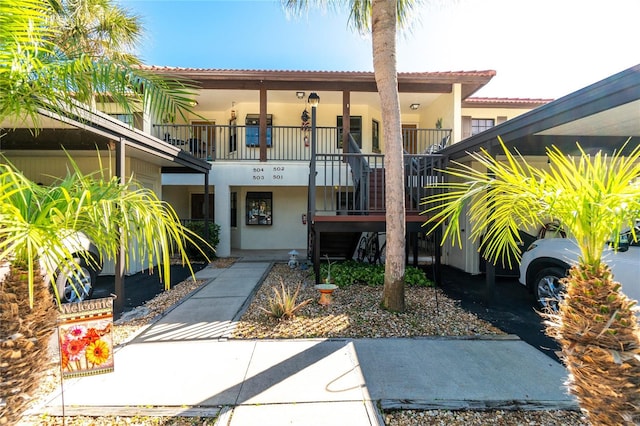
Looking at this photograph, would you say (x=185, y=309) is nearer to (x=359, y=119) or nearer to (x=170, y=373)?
(x=170, y=373)

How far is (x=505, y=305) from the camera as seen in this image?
17.2 feet

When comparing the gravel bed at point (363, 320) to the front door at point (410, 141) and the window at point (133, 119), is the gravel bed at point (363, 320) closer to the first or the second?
the window at point (133, 119)

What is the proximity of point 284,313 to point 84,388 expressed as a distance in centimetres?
233

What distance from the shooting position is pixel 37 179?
282 inches

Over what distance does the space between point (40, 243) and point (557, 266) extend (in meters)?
6.22

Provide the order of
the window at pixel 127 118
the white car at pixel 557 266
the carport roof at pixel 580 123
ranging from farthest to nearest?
the white car at pixel 557 266 → the window at pixel 127 118 → the carport roof at pixel 580 123

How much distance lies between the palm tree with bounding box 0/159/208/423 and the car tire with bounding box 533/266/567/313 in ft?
18.0

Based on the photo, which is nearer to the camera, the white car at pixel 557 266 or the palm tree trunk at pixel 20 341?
the palm tree trunk at pixel 20 341

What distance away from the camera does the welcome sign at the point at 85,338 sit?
6.93 ft

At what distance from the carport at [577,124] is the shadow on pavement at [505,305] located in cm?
30

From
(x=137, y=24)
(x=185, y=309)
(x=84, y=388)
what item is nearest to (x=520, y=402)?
(x=84, y=388)

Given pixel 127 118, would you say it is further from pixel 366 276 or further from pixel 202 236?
pixel 366 276

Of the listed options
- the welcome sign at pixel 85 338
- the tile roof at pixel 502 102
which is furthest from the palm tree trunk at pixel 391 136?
the tile roof at pixel 502 102

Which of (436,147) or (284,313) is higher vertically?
(436,147)
